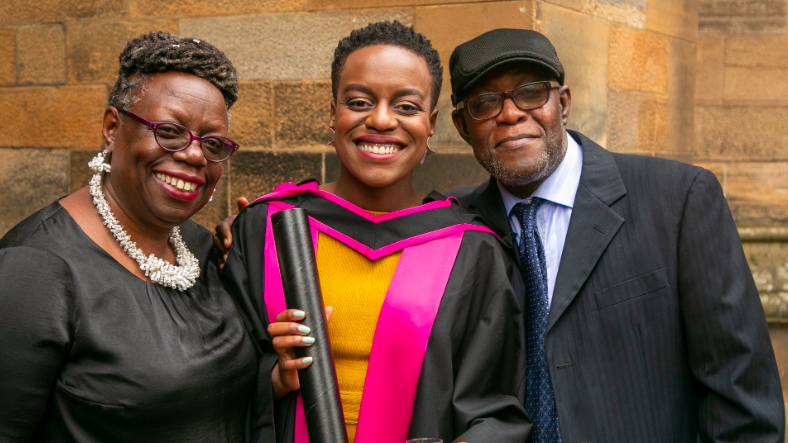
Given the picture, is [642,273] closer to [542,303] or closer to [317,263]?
[542,303]

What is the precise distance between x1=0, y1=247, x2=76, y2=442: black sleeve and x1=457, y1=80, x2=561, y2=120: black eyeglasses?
4.44 ft

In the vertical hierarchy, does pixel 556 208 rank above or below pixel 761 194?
above

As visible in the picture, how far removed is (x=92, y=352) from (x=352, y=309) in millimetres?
689

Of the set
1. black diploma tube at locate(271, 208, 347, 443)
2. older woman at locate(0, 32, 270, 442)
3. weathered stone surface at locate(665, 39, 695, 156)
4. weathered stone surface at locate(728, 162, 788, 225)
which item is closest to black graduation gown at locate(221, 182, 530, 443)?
older woman at locate(0, 32, 270, 442)

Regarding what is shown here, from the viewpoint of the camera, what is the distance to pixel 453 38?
137 inches

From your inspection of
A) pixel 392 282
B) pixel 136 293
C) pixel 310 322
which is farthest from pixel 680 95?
pixel 136 293

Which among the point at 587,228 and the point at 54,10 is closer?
the point at 587,228

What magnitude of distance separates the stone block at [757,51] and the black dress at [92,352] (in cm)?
408

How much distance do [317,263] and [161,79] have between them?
65 centimetres

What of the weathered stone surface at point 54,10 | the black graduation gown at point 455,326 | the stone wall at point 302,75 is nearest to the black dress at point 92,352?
the black graduation gown at point 455,326

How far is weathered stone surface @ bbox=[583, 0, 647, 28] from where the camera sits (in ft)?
12.4

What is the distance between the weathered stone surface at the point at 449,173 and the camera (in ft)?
11.6

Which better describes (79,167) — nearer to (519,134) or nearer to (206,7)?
(206,7)

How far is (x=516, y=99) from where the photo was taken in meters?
2.51
